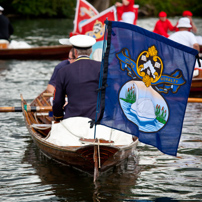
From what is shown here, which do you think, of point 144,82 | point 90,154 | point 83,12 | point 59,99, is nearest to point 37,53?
point 83,12

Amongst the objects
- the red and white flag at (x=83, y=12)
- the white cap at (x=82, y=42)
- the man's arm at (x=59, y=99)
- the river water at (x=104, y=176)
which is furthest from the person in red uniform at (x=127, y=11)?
the white cap at (x=82, y=42)

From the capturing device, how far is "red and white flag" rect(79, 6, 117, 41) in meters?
11.3

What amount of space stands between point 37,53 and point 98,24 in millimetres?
4861

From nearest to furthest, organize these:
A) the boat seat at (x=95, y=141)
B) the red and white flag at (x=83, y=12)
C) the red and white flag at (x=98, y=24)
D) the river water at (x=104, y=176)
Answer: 1. the boat seat at (x=95, y=141)
2. the river water at (x=104, y=176)
3. the red and white flag at (x=98, y=24)
4. the red and white flag at (x=83, y=12)

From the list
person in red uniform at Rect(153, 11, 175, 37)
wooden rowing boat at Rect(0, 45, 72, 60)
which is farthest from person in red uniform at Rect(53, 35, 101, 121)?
person in red uniform at Rect(153, 11, 175, 37)

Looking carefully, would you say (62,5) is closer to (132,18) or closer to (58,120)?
(132,18)

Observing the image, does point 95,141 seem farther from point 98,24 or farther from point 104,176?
point 98,24

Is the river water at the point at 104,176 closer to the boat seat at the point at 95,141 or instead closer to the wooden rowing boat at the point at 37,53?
the boat seat at the point at 95,141

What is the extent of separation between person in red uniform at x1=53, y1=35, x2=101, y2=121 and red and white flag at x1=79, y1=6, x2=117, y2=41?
216 inches

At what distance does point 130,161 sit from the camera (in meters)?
6.63

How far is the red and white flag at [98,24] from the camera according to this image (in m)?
11.3

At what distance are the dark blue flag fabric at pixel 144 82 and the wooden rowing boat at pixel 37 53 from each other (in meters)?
10.7

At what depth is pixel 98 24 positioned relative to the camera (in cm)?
1155

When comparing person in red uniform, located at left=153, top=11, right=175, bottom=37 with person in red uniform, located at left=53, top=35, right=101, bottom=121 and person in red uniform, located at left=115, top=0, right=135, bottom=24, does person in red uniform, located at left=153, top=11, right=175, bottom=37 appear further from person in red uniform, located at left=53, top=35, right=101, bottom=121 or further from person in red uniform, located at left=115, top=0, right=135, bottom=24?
person in red uniform, located at left=53, top=35, right=101, bottom=121
